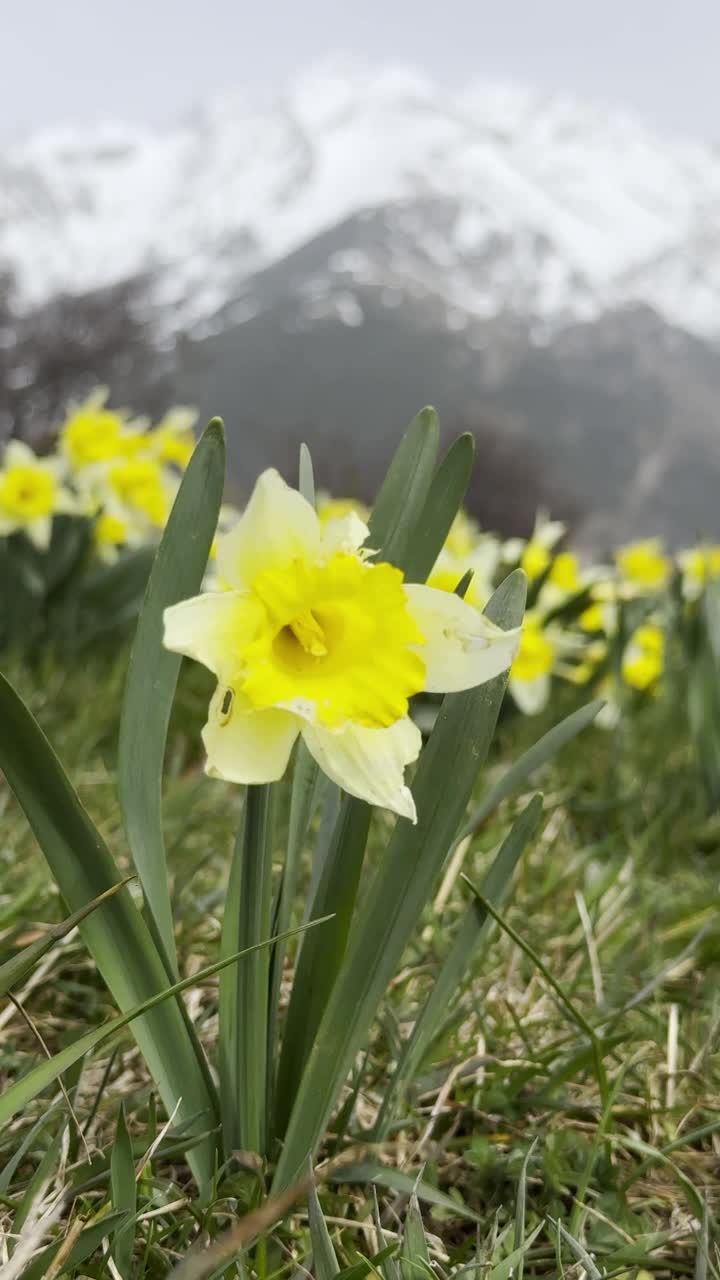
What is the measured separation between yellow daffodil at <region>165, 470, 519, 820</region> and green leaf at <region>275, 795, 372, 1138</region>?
108 mm

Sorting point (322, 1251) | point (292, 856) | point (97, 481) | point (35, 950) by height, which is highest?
point (35, 950)

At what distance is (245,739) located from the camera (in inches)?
23.6

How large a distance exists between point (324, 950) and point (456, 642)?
282 mm

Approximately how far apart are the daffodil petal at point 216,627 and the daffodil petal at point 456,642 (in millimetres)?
105

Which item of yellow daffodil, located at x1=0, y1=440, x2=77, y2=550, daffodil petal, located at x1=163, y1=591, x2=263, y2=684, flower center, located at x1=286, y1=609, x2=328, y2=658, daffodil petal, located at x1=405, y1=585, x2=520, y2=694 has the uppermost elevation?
daffodil petal, located at x1=163, y1=591, x2=263, y2=684

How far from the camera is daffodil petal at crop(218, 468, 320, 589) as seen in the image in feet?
2.06

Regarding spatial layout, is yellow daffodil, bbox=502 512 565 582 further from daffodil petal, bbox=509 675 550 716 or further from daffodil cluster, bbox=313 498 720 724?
daffodil petal, bbox=509 675 550 716

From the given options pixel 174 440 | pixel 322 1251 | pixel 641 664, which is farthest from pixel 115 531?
pixel 322 1251

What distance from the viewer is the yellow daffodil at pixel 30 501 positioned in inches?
98.7

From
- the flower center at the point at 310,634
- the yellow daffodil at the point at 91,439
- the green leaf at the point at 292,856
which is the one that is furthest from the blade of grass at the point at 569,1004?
the yellow daffodil at the point at 91,439

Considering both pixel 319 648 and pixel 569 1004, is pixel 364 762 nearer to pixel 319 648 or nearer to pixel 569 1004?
pixel 319 648

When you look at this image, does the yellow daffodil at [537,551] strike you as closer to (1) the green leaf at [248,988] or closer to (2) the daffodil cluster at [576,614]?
(2) the daffodil cluster at [576,614]

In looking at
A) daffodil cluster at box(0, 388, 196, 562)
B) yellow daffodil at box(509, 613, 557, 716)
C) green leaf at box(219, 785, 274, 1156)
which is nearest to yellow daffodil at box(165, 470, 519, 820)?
green leaf at box(219, 785, 274, 1156)

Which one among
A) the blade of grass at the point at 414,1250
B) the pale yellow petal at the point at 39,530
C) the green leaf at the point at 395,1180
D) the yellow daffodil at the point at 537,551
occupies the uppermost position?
the blade of grass at the point at 414,1250
